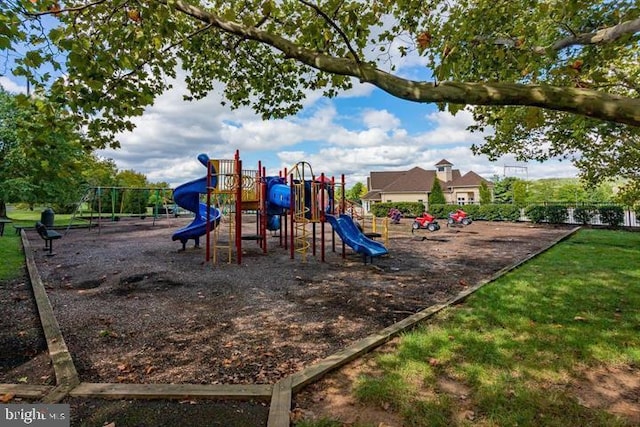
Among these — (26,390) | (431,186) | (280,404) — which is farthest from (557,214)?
(26,390)

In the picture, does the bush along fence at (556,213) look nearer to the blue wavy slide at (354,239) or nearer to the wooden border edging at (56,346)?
the blue wavy slide at (354,239)

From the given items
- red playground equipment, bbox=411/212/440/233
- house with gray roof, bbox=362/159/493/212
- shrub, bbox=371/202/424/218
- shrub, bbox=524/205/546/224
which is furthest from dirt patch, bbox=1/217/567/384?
house with gray roof, bbox=362/159/493/212

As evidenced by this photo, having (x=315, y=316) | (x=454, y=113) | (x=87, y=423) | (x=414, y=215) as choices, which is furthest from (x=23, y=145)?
(x=414, y=215)

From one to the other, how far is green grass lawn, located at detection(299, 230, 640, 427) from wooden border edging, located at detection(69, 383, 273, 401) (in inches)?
26.1

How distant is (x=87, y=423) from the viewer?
2648mm

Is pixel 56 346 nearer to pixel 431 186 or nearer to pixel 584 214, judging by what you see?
pixel 584 214

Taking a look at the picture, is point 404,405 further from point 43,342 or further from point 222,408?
point 43,342

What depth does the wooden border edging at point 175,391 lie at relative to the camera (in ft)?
9.88

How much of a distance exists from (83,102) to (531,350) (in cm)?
595

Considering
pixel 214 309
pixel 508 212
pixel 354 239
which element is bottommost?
pixel 214 309

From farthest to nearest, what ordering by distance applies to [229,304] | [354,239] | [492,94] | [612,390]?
[354,239] → [229,304] → [612,390] → [492,94]

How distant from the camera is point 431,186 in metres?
47.2

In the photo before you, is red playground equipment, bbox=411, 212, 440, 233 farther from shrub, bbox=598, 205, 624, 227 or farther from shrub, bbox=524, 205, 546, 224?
shrub, bbox=598, 205, 624, 227

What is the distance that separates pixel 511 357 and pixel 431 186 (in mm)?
45782
